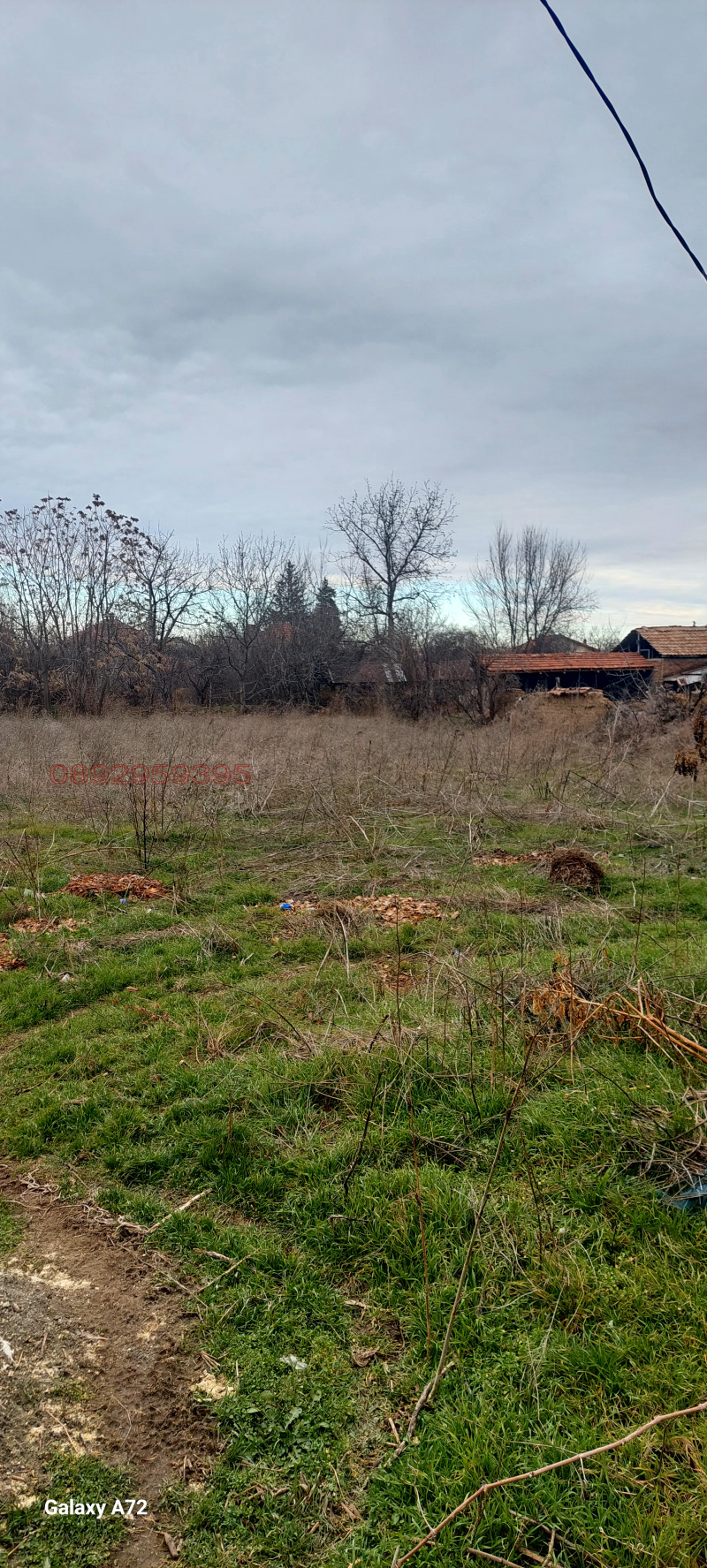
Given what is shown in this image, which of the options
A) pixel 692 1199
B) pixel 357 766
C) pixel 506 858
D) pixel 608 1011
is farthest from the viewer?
pixel 357 766

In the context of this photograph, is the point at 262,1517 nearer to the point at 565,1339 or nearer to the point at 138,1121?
the point at 565,1339

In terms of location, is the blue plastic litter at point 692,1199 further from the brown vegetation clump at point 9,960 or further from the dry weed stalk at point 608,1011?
the brown vegetation clump at point 9,960

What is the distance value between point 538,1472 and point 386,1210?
0.96 meters

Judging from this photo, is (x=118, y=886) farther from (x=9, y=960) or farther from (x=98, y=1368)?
(x=98, y=1368)

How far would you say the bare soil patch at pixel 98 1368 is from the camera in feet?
5.74

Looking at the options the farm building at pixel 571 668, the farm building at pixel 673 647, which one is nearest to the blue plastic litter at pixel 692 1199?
the farm building at pixel 571 668

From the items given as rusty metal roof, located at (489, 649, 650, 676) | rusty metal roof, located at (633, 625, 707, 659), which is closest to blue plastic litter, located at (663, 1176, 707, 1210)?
rusty metal roof, located at (489, 649, 650, 676)

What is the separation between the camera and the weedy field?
165cm

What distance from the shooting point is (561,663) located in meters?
27.2

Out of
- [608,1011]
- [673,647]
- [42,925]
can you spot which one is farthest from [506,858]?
[673,647]

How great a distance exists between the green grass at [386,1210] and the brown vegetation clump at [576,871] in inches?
44.5

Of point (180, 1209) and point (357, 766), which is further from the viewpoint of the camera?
point (357, 766)

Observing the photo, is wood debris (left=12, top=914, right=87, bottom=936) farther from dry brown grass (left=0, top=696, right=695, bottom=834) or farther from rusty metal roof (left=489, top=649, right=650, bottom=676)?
rusty metal roof (left=489, top=649, right=650, bottom=676)

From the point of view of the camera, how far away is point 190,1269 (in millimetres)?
2340
